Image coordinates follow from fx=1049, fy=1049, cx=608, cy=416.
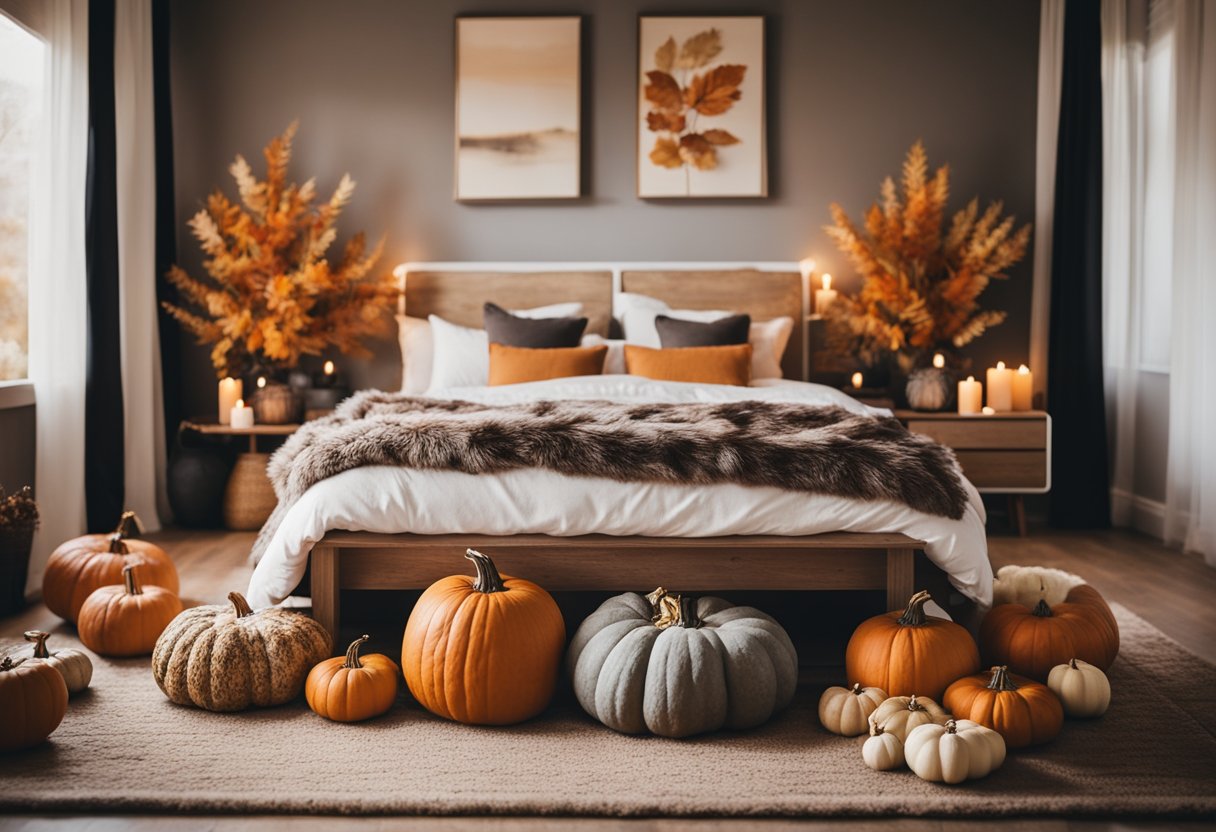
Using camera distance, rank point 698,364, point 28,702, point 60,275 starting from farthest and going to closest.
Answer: point 698,364, point 60,275, point 28,702

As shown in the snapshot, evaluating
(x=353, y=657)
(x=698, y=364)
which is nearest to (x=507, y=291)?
(x=698, y=364)

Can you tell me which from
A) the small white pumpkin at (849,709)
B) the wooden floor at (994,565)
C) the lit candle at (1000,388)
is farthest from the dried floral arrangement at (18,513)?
the lit candle at (1000,388)

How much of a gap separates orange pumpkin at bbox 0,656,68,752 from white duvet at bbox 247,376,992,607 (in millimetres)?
542

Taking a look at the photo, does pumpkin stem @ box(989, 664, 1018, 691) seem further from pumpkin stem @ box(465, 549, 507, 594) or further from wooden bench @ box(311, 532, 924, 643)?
pumpkin stem @ box(465, 549, 507, 594)

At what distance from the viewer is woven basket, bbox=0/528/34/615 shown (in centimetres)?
311

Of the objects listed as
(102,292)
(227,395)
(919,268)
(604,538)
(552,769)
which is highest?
(919,268)

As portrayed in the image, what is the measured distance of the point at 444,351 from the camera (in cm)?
464

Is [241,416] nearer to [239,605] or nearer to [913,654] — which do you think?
[239,605]

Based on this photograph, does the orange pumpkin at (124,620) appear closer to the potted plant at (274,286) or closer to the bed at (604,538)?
the bed at (604,538)

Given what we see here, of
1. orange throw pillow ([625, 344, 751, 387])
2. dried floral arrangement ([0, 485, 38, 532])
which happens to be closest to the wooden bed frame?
dried floral arrangement ([0, 485, 38, 532])

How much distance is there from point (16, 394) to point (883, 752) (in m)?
3.14

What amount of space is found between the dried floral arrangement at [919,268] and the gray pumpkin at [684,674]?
2686 mm

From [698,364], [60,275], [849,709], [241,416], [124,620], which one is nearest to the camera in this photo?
[849,709]

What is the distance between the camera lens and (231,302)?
4.62m
